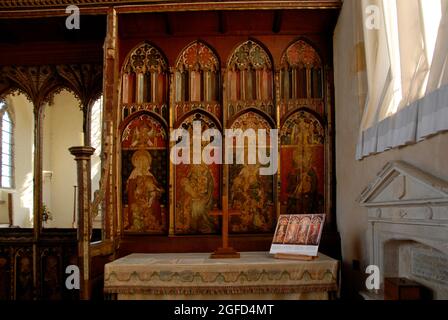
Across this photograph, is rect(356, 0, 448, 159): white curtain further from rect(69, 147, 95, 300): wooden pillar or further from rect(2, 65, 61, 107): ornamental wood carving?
rect(2, 65, 61, 107): ornamental wood carving

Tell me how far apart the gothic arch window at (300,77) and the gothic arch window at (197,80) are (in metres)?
0.79

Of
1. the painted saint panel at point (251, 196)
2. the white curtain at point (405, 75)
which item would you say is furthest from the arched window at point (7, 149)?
the white curtain at point (405, 75)

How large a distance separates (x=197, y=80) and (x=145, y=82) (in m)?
0.62

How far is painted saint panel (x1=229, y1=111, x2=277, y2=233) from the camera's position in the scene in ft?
19.0

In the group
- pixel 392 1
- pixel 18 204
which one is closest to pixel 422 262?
pixel 392 1

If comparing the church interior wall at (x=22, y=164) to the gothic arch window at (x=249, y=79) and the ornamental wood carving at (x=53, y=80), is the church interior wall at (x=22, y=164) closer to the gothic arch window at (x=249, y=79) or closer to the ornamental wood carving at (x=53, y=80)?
the ornamental wood carving at (x=53, y=80)

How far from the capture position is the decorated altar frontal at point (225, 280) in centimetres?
457

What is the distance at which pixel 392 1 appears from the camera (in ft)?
13.5

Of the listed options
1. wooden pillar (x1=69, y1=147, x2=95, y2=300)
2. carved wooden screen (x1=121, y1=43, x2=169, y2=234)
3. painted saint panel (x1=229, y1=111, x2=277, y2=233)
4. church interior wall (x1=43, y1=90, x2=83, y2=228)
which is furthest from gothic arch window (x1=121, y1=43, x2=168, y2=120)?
church interior wall (x1=43, y1=90, x2=83, y2=228)

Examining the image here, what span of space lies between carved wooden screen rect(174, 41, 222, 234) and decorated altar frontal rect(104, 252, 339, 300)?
3.91 feet

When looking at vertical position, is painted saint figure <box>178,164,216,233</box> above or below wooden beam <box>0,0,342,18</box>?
below

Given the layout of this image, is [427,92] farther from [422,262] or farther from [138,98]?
[138,98]

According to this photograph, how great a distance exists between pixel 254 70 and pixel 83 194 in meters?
2.61

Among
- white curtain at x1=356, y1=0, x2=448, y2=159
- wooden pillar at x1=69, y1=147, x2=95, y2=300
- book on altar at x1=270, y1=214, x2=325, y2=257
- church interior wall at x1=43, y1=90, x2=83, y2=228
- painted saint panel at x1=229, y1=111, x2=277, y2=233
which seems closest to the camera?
white curtain at x1=356, y1=0, x2=448, y2=159
